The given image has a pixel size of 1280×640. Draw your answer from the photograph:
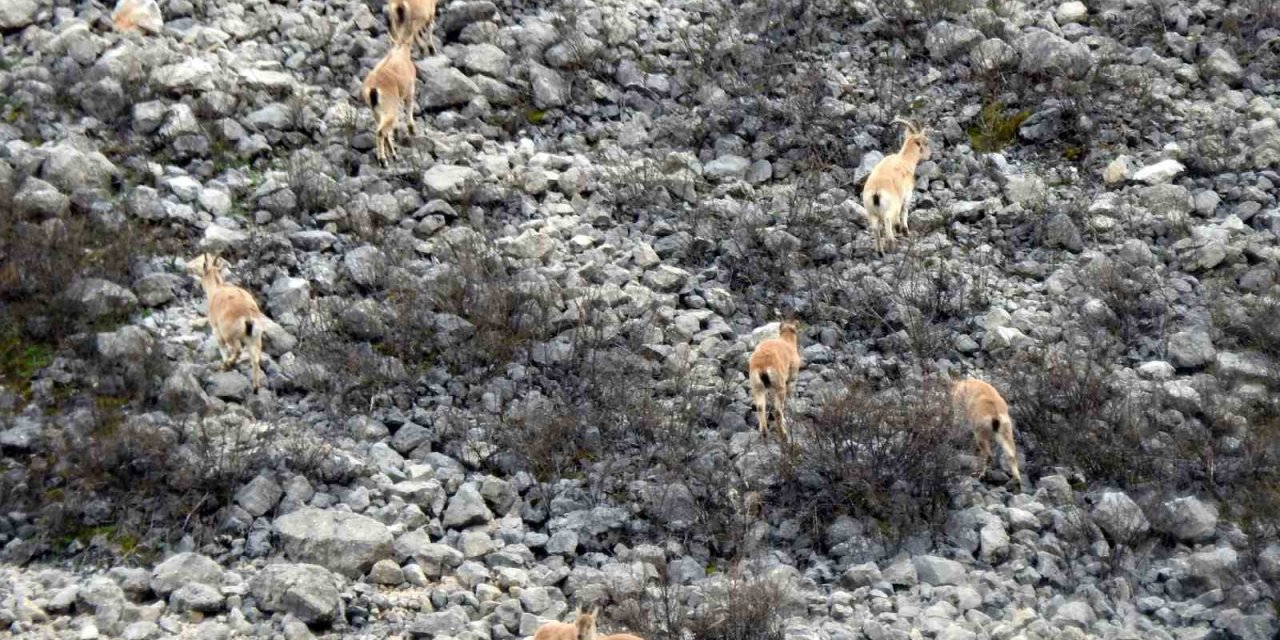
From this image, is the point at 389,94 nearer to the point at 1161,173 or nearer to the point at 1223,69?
the point at 1161,173

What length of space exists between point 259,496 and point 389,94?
478 centimetres

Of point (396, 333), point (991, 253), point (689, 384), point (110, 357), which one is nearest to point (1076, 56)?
point (991, 253)

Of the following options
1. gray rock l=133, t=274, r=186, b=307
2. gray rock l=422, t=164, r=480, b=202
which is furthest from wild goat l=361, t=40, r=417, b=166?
gray rock l=133, t=274, r=186, b=307

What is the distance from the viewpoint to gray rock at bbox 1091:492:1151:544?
10266 millimetres

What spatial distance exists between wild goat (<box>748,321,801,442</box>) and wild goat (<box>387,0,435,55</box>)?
556 cm

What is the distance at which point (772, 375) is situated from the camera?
36.7 feet

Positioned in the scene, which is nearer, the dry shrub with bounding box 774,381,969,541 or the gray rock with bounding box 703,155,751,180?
the dry shrub with bounding box 774,381,969,541

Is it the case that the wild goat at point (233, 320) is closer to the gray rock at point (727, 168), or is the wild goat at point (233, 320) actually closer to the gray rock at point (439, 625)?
the gray rock at point (439, 625)

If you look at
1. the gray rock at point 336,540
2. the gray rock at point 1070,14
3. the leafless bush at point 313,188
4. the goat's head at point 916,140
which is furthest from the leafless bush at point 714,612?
the gray rock at point 1070,14

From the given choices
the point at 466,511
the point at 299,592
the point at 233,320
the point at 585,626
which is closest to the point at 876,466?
the point at 466,511

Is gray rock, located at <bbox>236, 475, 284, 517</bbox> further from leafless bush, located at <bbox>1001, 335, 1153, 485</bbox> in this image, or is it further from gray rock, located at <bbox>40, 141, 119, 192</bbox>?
leafless bush, located at <bbox>1001, 335, 1153, 485</bbox>

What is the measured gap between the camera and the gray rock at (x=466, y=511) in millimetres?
10414

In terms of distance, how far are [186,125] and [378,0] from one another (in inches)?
122

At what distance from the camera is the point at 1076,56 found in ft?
51.0
